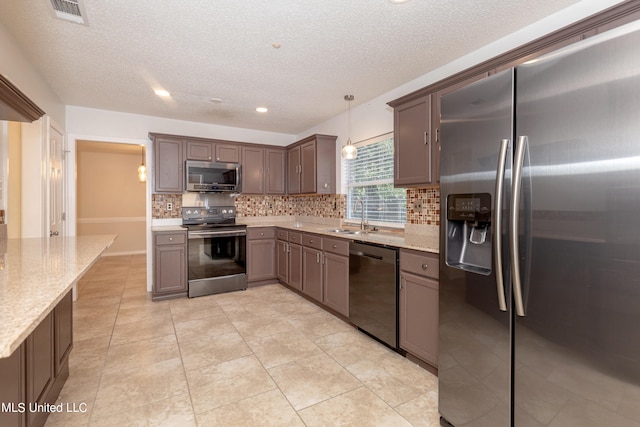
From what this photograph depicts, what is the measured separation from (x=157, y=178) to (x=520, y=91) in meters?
4.17

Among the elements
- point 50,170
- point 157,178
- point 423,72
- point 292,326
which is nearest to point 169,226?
point 157,178

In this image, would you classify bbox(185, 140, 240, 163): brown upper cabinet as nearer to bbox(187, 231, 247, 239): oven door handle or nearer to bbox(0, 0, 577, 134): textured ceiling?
bbox(0, 0, 577, 134): textured ceiling


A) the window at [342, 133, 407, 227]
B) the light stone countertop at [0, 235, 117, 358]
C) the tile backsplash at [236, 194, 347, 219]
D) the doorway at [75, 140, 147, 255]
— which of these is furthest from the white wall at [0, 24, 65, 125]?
the doorway at [75, 140, 147, 255]

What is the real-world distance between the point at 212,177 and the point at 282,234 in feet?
4.29

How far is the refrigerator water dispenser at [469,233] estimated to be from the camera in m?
1.55

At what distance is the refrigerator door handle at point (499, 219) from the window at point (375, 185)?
1.90m

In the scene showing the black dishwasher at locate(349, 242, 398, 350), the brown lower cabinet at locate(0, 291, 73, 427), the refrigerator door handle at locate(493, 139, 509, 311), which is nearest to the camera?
the brown lower cabinet at locate(0, 291, 73, 427)

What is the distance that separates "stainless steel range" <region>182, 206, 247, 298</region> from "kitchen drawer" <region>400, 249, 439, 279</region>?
263 centimetres

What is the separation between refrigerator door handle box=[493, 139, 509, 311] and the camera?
54.3 inches

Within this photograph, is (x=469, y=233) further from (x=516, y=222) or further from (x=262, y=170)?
(x=262, y=170)

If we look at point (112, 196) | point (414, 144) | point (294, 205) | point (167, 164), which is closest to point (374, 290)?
point (414, 144)

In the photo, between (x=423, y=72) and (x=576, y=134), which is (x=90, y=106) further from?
(x=576, y=134)

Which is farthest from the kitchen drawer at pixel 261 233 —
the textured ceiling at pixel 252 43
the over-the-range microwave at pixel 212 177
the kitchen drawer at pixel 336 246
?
the textured ceiling at pixel 252 43

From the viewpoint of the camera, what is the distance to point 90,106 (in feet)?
13.1
